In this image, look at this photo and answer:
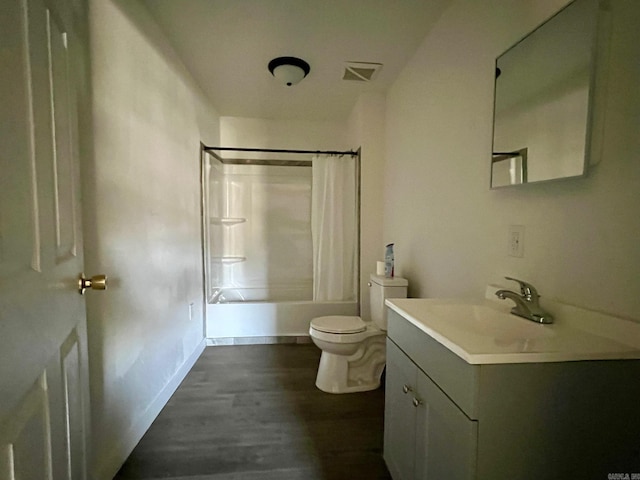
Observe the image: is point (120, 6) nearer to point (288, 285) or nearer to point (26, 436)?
point (26, 436)

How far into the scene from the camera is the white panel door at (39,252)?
572 mm

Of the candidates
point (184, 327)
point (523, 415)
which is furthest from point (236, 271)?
point (523, 415)

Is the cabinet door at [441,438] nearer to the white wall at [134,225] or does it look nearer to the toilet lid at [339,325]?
the toilet lid at [339,325]

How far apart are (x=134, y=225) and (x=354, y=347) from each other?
1501mm

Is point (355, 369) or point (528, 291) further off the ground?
point (528, 291)

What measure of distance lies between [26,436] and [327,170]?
2.80m

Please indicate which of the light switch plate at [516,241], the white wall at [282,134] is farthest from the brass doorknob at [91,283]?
the white wall at [282,134]

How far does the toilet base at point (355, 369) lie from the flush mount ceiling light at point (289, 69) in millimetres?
2017

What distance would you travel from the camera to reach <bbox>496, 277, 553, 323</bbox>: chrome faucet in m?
1.07

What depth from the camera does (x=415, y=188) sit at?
2.21 metres

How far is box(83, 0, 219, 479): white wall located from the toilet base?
1030 millimetres

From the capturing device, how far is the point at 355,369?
2.22m

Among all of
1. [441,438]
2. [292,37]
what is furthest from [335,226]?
[441,438]

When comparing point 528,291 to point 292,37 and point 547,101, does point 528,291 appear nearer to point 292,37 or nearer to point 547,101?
point 547,101
